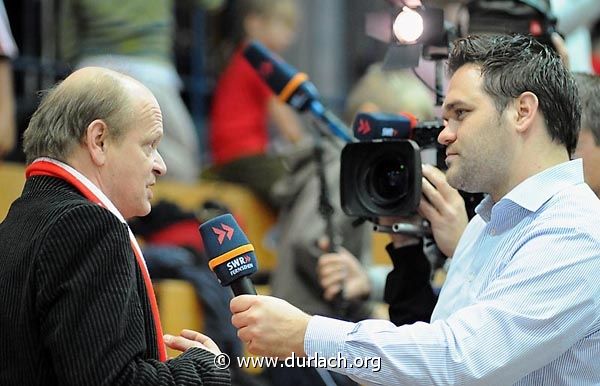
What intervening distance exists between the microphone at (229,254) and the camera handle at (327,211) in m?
1.44

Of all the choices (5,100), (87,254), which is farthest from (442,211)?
(5,100)

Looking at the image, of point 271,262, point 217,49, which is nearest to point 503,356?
point 271,262

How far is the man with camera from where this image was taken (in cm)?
293

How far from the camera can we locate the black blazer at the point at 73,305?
2.70 metres

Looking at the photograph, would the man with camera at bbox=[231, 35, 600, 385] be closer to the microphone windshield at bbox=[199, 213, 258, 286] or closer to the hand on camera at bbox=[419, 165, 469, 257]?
the microphone windshield at bbox=[199, 213, 258, 286]

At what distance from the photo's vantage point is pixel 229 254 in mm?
2980

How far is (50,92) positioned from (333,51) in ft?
18.7

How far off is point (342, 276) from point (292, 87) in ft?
2.91

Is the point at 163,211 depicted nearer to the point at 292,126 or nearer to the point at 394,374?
the point at 292,126

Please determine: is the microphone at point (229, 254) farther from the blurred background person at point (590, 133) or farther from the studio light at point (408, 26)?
the blurred background person at point (590, 133)

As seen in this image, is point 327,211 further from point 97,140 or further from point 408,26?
point 97,140

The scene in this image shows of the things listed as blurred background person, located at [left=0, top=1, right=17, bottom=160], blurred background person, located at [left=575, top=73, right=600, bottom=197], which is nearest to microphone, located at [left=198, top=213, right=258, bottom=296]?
blurred background person, located at [left=575, top=73, right=600, bottom=197]

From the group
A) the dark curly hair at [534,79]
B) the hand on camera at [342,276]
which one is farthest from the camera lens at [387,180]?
the hand on camera at [342,276]
